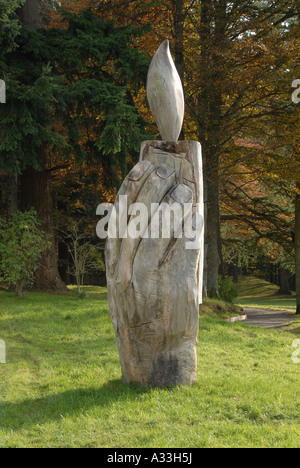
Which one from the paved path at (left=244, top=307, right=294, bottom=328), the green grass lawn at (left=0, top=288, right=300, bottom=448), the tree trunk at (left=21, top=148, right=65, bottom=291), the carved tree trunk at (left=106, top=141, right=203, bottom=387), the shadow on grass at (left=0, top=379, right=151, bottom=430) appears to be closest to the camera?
the green grass lawn at (left=0, top=288, right=300, bottom=448)

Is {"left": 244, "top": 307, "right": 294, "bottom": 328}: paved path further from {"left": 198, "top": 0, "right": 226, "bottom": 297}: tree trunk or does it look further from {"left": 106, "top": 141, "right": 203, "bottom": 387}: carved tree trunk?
{"left": 106, "top": 141, "right": 203, "bottom": 387}: carved tree trunk

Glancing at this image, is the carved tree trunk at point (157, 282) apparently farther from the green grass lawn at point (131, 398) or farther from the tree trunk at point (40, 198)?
the tree trunk at point (40, 198)

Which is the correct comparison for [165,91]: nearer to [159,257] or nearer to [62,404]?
[159,257]

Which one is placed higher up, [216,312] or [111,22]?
[111,22]

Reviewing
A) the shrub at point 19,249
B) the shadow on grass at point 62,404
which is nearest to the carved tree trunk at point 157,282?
the shadow on grass at point 62,404

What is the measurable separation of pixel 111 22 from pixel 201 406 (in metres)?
11.3

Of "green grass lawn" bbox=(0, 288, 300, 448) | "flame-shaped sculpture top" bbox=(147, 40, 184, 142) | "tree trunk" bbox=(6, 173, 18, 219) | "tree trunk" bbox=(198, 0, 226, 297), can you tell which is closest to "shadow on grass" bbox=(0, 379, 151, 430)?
"green grass lawn" bbox=(0, 288, 300, 448)

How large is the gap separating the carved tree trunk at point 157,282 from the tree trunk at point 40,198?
29.5 feet

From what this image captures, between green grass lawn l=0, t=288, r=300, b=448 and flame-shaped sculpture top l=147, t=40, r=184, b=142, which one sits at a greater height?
flame-shaped sculpture top l=147, t=40, r=184, b=142

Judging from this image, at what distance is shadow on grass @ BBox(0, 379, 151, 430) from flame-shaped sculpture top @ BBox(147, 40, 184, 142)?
3.19m

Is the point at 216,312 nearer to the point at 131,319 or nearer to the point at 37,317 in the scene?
the point at 37,317

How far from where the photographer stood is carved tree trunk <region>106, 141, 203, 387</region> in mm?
5453
